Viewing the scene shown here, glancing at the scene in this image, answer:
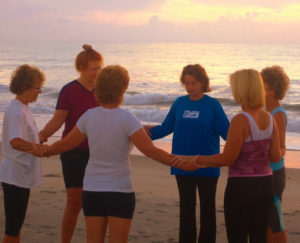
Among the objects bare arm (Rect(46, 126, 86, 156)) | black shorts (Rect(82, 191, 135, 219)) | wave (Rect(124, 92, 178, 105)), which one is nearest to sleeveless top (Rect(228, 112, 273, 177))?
black shorts (Rect(82, 191, 135, 219))

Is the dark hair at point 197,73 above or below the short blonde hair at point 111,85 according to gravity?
above

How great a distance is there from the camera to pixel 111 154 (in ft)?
11.7

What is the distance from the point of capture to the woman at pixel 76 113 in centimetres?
480

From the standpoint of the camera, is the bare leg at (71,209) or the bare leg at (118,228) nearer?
the bare leg at (118,228)

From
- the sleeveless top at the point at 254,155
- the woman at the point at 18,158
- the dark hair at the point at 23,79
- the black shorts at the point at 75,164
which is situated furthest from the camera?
the black shorts at the point at 75,164

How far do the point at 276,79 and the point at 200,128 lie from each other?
0.78m

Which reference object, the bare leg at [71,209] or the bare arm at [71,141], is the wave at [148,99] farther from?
the bare arm at [71,141]

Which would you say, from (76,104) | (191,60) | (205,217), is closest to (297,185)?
(205,217)

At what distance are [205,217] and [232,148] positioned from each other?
1.30 meters

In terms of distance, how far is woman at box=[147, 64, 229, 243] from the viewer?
470 cm

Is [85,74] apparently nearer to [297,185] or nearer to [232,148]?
[232,148]

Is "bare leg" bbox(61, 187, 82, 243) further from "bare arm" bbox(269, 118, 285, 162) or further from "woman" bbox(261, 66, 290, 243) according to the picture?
"bare arm" bbox(269, 118, 285, 162)

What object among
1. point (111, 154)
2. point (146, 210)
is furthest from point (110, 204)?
point (146, 210)

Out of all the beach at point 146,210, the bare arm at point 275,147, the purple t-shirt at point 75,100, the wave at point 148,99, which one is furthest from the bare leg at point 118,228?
the wave at point 148,99
